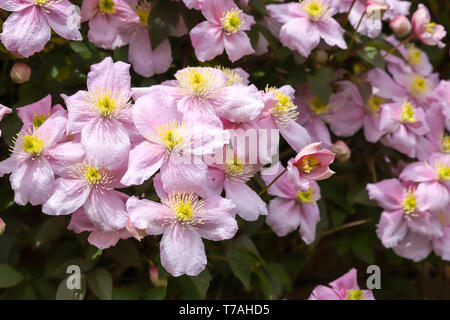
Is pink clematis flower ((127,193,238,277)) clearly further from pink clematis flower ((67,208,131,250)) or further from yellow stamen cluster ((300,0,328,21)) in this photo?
yellow stamen cluster ((300,0,328,21))

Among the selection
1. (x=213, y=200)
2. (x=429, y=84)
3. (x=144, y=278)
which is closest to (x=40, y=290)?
(x=144, y=278)

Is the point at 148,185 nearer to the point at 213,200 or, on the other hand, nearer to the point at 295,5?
the point at 213,200

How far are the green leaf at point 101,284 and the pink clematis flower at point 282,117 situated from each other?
0.41m

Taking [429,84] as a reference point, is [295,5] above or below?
above

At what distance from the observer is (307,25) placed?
1172mm

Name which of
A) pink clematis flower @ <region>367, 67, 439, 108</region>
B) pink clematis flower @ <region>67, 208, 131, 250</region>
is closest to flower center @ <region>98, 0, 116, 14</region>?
pink clematis flower @ <region>67, 208, 131, 250</region>

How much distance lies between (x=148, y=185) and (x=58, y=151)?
163mm

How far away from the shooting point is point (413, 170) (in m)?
1.24

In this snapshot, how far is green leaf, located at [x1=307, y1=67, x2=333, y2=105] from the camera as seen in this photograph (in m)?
1.21

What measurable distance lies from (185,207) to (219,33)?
0.37m

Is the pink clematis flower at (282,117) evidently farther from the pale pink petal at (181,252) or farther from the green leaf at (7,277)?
the green leaf at (7,277)

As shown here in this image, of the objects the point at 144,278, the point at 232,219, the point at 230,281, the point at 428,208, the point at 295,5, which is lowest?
Answer: the point at 230,281

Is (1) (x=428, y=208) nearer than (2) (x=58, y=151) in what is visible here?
No
